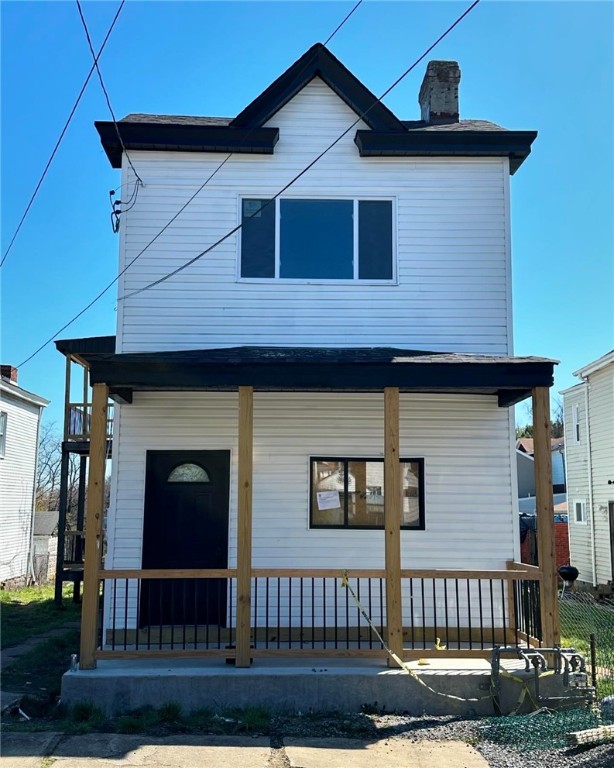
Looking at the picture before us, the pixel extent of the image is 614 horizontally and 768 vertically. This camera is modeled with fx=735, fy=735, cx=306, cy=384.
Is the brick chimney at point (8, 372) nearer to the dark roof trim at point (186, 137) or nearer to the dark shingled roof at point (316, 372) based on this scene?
the dark roof trim at point (186, 137)

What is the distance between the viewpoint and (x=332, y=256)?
9523 mm

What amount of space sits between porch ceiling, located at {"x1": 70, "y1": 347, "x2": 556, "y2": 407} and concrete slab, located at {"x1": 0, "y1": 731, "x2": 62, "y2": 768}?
3.30 meters

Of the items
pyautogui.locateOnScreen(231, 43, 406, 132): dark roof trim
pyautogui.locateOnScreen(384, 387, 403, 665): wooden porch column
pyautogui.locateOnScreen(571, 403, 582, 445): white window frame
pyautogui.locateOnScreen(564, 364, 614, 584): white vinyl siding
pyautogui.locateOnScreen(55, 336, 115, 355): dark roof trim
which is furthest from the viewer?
pyautogui.locateOnScreen(571, 403, 582, 445): white window frame

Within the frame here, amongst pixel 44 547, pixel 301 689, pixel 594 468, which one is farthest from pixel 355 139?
pixel 44 547

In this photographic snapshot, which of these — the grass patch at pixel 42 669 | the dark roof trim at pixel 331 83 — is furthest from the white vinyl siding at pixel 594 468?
the grass patch at pixel 42 669

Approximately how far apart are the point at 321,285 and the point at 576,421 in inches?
563

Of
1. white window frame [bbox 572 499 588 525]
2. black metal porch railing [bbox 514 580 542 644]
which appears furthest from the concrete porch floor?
white window frame [bbox 572 499 588 525]

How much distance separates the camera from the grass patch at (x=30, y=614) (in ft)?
36.7

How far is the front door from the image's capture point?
896 centimetres

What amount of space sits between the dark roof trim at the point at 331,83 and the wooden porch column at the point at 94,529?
4327 mm

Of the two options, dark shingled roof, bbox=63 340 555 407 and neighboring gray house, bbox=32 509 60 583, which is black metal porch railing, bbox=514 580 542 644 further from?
neighboring gray house, bbox=32 509 60 583

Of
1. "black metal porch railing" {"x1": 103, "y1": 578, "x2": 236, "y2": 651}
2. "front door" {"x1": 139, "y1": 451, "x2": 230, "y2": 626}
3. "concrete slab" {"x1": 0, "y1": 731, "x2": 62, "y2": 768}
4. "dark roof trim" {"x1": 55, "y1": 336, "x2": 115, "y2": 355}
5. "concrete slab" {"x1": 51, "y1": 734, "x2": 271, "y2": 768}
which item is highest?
"dark roof trim" {"x1": 55, "y1": 336, "x2": 115, "y2": 355}

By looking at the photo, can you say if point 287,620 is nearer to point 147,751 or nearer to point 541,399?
point 147,751

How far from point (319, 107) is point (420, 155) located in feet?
4.90
